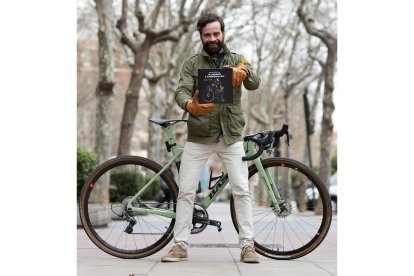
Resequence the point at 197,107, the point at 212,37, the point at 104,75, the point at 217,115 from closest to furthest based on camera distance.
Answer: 1. the point at 197,107
2. the point at 212,37
3. the point at 217,115
4. the point at 104,75

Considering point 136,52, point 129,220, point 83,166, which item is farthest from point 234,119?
point 136,52

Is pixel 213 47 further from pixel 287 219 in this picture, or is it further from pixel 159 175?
pixel 287 219

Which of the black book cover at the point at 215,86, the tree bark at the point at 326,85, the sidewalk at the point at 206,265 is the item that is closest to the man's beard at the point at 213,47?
the black book cover at the point at 215,86

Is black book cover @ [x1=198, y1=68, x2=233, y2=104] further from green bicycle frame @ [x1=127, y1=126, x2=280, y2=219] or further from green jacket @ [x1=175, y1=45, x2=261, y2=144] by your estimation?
green bicycle frame @ [x1=127, y1=126, x2=280, y2=219]

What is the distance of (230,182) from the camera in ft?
20.5

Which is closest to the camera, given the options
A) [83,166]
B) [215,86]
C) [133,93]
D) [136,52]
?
[215,86]

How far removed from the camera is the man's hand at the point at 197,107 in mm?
5879

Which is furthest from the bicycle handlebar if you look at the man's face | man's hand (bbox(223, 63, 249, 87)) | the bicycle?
the man's face

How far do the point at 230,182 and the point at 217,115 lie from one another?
0.53 m
